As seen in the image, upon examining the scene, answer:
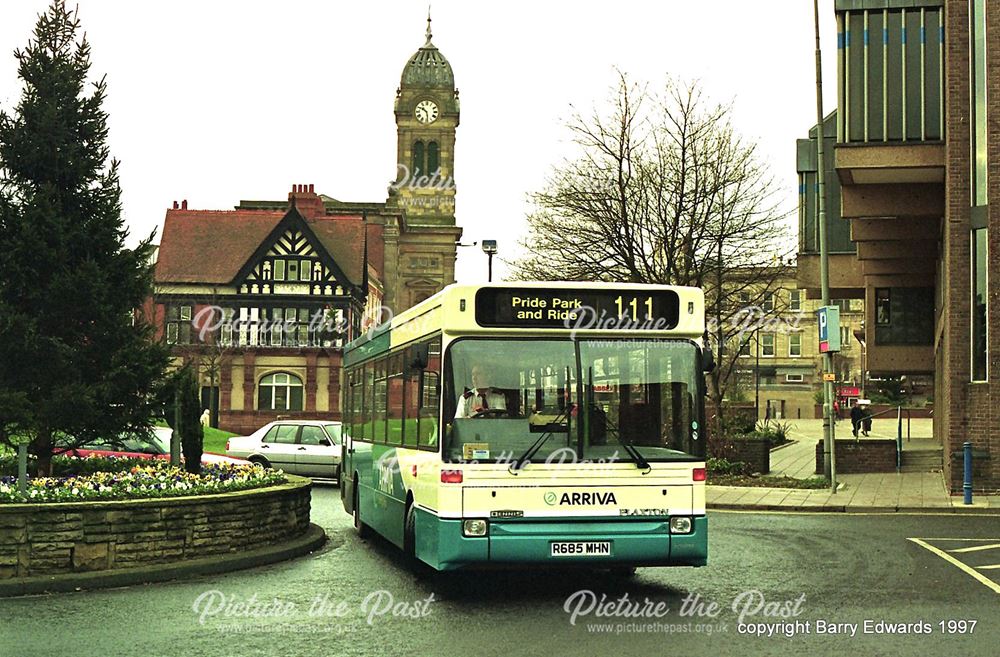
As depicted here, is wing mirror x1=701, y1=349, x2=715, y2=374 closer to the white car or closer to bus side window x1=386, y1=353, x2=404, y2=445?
bus side window x1=386, y1=353, x2=404, y2=445

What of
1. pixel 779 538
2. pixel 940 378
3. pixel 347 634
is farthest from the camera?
pixel 940 378

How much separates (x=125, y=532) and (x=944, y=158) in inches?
799

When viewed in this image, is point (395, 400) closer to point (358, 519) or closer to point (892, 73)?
point (358, 519)

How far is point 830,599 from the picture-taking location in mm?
11195

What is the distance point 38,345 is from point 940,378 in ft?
97.5

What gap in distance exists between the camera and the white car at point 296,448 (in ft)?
85.5

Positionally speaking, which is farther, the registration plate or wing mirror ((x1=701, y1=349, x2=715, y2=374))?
wing mirror ((x1=701, y1=349, x2=715, y2=374))

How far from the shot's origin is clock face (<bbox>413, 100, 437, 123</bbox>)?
12219 centimetres

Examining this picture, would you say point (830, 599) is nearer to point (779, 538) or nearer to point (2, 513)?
point (779, 538)

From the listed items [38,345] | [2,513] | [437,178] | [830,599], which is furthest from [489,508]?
[437,178]

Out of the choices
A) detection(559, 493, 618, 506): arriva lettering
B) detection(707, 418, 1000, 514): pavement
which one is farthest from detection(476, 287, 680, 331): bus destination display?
detection(707, 418, 1000, 514): pavement

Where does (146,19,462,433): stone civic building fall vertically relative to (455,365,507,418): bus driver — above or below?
above

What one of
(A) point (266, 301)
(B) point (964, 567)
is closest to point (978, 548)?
(B) point (964, 567)
